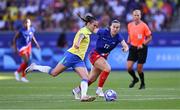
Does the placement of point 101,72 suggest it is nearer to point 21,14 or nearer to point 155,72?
point 155,72

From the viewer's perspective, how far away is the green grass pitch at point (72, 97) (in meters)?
15.9

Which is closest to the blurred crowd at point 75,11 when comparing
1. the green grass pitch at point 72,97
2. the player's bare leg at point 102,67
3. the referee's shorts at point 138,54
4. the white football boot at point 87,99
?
the green grass pitch at point 72,97

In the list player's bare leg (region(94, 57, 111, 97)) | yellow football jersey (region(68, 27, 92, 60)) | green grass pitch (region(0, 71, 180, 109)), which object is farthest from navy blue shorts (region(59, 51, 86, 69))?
player's bare leg (region(94, 57, 111, 97))

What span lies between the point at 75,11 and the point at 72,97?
1817 centimetres

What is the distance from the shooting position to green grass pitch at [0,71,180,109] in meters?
15.9

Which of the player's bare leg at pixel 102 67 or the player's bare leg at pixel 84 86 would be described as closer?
the player's bare leg at pixel 84 86

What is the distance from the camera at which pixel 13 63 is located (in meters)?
33.4

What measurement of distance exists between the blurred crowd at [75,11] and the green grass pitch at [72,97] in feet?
31.6

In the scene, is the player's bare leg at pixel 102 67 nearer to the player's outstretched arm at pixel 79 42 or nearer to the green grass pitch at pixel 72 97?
the green grass pitch at pixel 72 97

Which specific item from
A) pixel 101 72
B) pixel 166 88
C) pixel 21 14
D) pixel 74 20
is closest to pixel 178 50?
pixel 74 20

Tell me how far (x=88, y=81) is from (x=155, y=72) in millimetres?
13820

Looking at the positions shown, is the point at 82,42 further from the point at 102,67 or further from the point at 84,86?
the point at 102,67

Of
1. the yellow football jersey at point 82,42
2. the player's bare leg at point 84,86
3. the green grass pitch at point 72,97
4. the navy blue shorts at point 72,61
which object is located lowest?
the green grass pitch at point 72,97

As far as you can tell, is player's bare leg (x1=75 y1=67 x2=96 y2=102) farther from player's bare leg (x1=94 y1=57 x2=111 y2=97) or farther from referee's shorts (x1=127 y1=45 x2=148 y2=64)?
referee's shorts (x1=127 y1=45 x2=148 y2=64)
